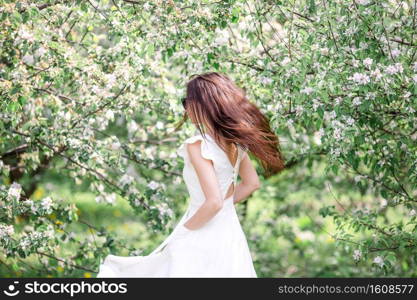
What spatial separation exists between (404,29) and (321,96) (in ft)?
2.50

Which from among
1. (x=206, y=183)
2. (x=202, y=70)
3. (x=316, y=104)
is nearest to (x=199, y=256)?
(x=206, y=183)

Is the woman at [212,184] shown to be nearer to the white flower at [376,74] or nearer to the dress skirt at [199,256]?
the dress skirt at [199,256]

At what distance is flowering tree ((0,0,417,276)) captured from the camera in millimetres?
3627

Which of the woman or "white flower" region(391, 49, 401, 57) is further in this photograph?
"white flower" region(391, 49, 401, 57)

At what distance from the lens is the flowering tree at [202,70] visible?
363cm

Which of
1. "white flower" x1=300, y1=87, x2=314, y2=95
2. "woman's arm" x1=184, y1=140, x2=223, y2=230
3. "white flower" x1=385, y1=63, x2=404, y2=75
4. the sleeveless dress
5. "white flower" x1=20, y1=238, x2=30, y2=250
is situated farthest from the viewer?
"white flower" x1=20, y1=238, x2=30, y2=250

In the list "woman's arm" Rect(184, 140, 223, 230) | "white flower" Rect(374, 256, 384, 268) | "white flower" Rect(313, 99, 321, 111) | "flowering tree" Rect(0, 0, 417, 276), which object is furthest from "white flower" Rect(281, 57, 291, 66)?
"white flower" Rect(374, 256, 384, 268)

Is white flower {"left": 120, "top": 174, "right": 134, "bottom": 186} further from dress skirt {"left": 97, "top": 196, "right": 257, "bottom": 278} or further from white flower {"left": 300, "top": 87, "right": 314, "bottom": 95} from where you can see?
white flower {"left": 300, "top": 87, "right": 314, "bottom": 95}

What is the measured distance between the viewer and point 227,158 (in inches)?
132

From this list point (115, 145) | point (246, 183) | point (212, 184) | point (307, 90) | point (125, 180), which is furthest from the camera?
point (125, 180)

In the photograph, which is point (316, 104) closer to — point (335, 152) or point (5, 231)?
point (335, 152)

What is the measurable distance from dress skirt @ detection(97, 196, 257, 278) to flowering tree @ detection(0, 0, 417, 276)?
667mm

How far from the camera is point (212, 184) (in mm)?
3207

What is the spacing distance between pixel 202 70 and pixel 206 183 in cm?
147
